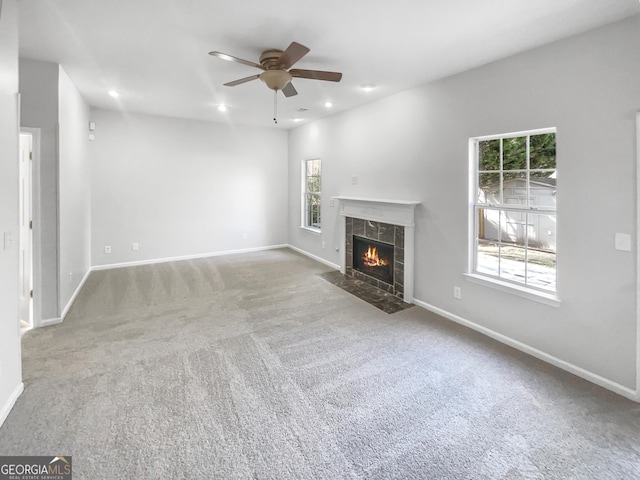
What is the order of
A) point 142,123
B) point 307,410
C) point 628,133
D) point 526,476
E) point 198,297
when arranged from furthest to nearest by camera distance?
point 142,123, point 198,297, point 628,133, point 307,410, point 526,476

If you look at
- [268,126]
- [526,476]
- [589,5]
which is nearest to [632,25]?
[589,5]

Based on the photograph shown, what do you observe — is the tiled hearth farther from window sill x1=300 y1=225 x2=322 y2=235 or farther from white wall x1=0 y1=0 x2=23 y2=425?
white wall x1=0 y1=0 x2=23 y2=425

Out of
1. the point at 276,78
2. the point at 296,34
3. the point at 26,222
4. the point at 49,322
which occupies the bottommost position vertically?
the point at 49,322

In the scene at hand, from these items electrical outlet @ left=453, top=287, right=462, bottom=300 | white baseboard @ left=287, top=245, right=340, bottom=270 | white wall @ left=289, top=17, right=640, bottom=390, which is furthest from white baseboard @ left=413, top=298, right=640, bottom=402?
white baseboard @ left=287, top=245, right=340, bottom=270

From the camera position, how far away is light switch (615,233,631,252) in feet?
7.90

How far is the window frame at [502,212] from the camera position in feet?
9.75

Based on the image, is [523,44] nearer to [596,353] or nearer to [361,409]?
[596,353]

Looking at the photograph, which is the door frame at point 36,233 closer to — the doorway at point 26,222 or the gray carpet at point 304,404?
the doorway at point 26,222

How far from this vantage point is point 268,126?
7246mm

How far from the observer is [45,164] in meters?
3.49

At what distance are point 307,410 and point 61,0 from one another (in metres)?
3.34

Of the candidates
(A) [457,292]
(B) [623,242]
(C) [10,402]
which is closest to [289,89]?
(A) [457,292]

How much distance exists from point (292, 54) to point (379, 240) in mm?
2899

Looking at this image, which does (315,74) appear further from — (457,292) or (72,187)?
(72,187)
